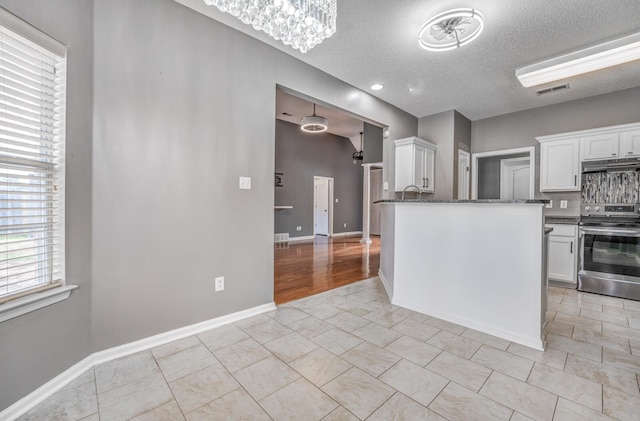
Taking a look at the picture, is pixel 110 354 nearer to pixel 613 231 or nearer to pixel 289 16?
pixel 289 16

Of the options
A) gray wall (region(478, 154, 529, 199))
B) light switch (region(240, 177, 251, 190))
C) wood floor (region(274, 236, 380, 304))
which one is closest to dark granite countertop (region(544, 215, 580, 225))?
gray wall (region(478, 154, 529, 199))

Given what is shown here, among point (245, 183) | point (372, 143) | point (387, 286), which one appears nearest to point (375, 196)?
point (372, 143)

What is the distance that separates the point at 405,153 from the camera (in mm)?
4289

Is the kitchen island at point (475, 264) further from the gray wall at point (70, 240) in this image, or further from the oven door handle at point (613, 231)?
the gray wall at point (70, 240)

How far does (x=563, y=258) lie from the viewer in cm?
363

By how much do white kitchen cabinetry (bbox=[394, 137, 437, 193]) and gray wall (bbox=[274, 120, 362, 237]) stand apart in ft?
7.88

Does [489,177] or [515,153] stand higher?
[515,153]

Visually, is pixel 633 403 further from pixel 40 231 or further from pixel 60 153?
pixel 60 153

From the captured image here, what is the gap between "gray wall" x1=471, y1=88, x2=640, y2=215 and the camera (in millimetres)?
3717

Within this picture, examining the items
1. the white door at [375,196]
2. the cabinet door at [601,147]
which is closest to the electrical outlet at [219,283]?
the cabinet door at [601,147]

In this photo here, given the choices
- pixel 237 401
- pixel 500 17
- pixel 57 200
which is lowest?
pixel 237 401

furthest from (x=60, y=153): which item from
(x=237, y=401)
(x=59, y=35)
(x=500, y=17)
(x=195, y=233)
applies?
(x=500, y=17)

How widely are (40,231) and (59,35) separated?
114cm

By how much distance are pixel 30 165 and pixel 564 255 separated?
5.33m
